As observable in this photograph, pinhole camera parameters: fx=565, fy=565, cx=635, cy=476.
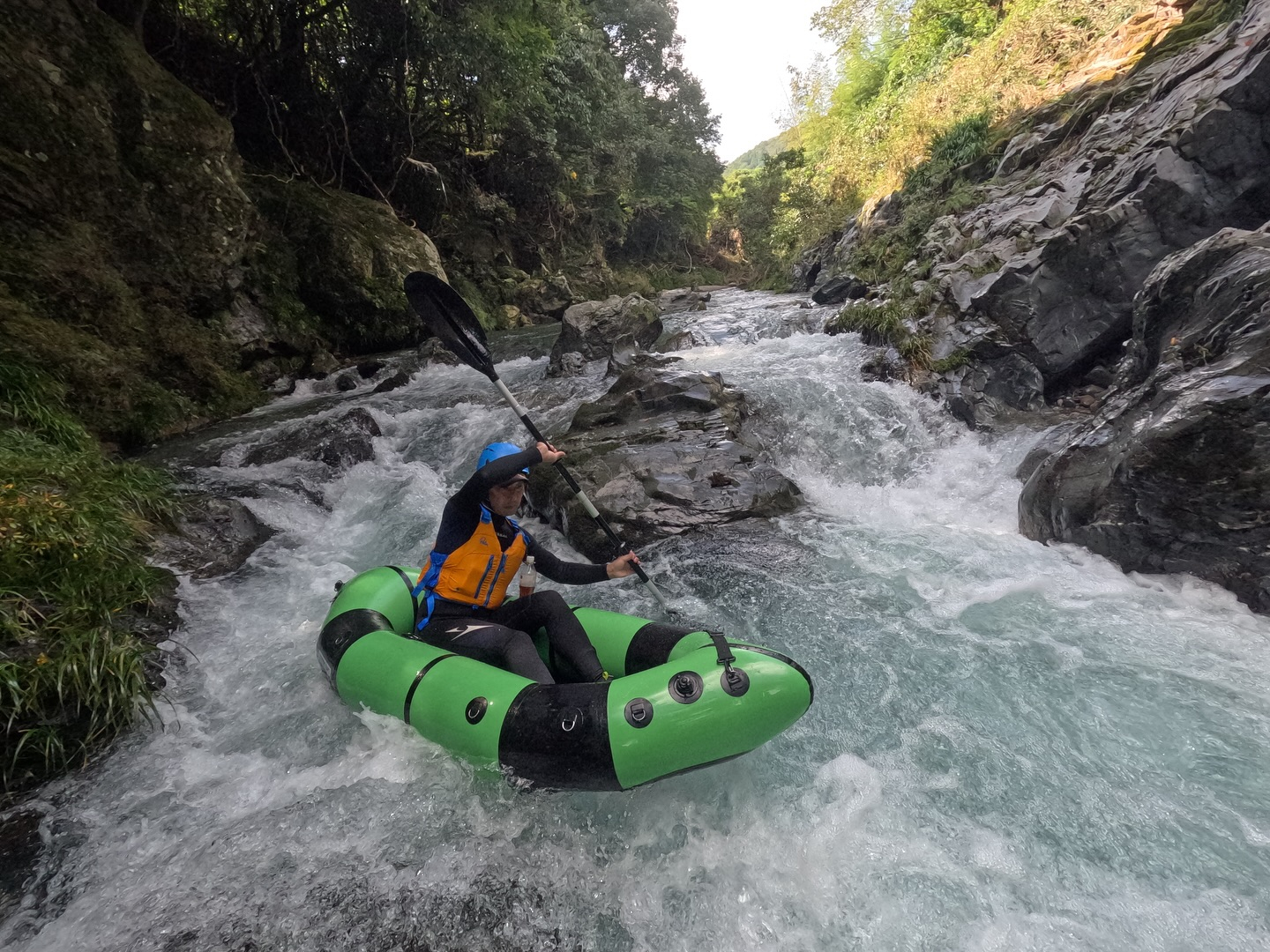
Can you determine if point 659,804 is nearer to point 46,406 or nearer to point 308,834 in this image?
point 308,834

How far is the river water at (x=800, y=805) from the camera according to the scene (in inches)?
72.4

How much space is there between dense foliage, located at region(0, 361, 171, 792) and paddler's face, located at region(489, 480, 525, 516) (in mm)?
1862

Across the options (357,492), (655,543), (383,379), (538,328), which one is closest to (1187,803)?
(655,543)

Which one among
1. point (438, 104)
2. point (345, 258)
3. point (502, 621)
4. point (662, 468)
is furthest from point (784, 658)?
point (438, 104)

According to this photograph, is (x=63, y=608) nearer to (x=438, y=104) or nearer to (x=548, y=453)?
(x=548, y=453)

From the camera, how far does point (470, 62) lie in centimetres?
931

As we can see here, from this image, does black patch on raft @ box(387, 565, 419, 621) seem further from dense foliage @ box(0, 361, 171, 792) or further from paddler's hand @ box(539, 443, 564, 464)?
dense foliage @ box(0, 361, 171, 792)

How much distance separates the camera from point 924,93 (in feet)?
42.5

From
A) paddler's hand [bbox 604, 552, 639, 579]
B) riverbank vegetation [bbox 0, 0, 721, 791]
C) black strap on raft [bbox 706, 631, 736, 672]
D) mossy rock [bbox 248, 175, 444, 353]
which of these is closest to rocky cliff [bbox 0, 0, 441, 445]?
riverbank vegetation [bbox 0, 0, 721, 791]

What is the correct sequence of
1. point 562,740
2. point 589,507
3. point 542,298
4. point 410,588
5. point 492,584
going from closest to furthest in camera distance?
point 562,740, point 492,584, point 410,588, point 589,507, point 542,298

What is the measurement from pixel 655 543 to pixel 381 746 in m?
2.43

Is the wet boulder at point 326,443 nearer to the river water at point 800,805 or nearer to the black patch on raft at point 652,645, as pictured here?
the river water at point 800,805

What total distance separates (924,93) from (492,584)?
15577mm

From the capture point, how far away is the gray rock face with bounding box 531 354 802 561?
4.66 m
